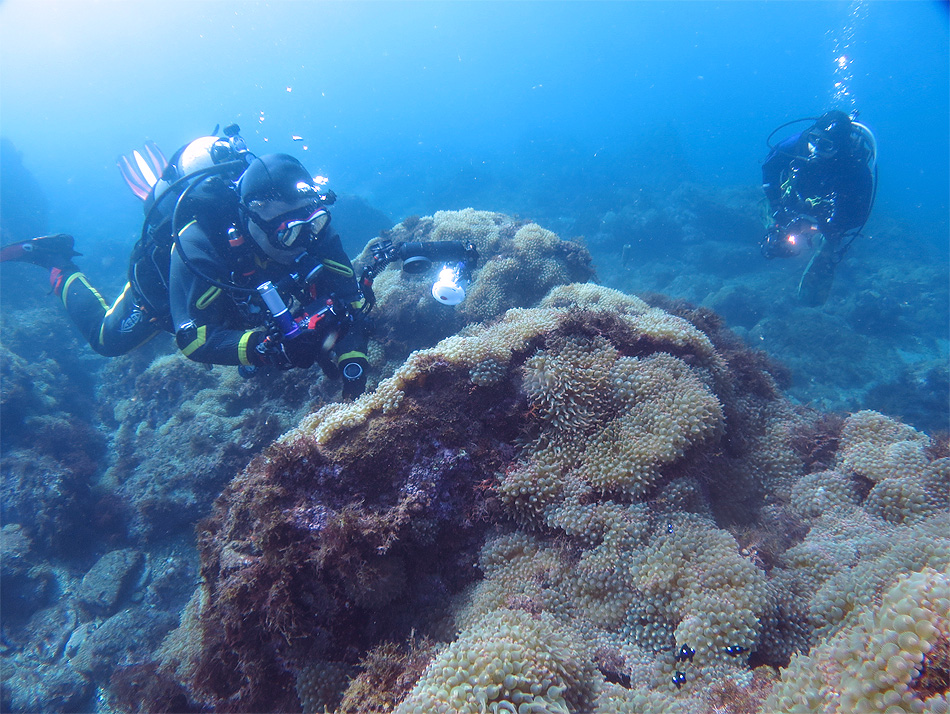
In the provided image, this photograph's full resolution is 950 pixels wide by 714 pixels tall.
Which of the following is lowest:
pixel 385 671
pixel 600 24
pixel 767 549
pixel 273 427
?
pixel 273 427

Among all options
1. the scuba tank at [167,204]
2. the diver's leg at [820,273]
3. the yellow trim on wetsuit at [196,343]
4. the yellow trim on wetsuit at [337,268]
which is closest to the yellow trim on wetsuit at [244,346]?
the yellow trim on wetsuit at [196,343]

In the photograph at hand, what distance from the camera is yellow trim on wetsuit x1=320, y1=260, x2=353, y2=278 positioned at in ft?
18.1

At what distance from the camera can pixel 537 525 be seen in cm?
272

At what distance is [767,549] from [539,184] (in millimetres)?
32676

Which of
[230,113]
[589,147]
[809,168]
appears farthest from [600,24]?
[809,168]

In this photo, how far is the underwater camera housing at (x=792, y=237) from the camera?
996 cm

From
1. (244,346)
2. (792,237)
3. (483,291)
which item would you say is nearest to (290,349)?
(244,346)

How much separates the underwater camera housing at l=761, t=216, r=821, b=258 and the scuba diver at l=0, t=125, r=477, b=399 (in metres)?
9.41

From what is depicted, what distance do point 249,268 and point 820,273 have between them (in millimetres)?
13384

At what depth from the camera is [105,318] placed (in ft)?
23.1

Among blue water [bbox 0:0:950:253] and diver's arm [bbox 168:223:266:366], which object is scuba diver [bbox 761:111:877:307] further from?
blue water [bbox 0:0:950:253]

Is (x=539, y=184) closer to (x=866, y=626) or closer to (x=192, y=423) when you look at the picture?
(x=192, y=423)

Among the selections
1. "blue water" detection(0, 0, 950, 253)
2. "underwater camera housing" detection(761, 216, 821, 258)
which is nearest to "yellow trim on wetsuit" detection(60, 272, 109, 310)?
"underwater camera housing" detection(761, 216, 821, 258)

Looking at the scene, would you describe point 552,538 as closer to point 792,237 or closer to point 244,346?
point 244,346
